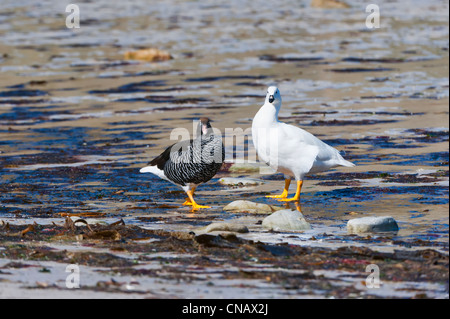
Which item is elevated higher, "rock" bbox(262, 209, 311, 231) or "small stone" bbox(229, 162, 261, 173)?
"small stone" bbox(229, 162, 261, 173)

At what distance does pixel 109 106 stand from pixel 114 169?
6.88 meters

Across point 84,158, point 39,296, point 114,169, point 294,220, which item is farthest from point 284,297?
point 84,158

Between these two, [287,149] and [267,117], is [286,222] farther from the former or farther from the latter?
[267,117]

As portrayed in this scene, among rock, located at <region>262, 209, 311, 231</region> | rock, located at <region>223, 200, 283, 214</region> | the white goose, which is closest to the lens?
rock, located at <region>262, 209, 311, 231</region>

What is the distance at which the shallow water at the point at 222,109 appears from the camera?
393 inches

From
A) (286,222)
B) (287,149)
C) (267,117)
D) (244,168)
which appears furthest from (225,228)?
(244,168)

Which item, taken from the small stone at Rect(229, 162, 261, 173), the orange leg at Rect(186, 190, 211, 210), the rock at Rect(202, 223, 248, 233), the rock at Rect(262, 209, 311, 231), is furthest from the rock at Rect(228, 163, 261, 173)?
the rock at Rect(202, 223, 248, 233)

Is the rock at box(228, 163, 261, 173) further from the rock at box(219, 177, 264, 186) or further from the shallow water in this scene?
the rock at box(219, 177, 264, 186)

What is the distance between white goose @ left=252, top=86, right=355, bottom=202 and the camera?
10.3 m

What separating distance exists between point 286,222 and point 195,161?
6.24 feet

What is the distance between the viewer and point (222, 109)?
18.4m

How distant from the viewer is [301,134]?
10.5m

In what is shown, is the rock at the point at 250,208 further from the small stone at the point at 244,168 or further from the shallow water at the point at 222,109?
the small stone at the point at 244,168

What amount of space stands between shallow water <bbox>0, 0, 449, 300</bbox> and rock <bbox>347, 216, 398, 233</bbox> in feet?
0.52
